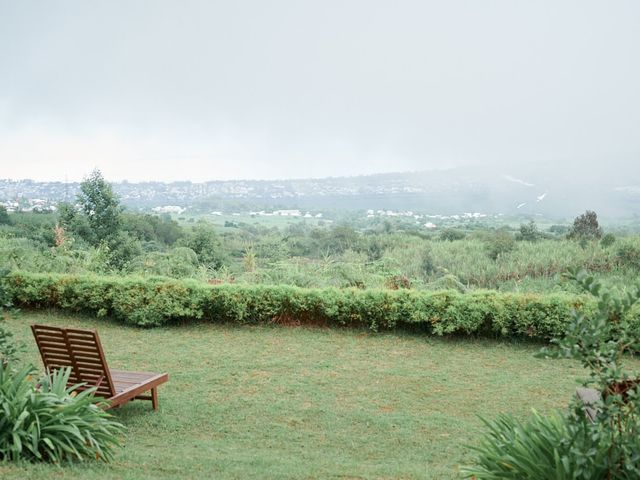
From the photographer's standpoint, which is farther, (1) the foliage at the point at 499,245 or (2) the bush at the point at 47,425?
(1) the foliage at the point at 499,245

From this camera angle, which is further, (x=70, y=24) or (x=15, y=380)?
(x=70, y=24)

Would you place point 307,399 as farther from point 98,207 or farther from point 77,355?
point 98,207

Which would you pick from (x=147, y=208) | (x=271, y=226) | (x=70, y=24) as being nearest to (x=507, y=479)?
(x=271, y=226)

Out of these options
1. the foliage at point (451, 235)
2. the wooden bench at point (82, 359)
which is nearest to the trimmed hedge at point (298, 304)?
the wooden bench at point (82, 359)

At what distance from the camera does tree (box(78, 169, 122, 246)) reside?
15.4 m

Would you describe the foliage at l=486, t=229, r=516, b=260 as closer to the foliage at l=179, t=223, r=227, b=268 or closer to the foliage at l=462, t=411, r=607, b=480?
the foliage at l=179, t=223, r=227, b=268

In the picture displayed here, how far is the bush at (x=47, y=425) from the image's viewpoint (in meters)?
3.76

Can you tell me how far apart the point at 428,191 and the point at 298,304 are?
49.7 ft

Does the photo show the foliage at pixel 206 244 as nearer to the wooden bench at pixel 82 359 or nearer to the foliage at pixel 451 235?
the foliage at pixel 451 235

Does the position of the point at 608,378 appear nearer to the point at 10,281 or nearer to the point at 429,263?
the point at 10,281

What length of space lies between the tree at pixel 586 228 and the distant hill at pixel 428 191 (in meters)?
4.42

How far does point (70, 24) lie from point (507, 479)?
2171 cm

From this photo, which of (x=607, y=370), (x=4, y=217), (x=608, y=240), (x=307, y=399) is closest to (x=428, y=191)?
(x=608, y=240)

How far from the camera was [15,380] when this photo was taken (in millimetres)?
4195
